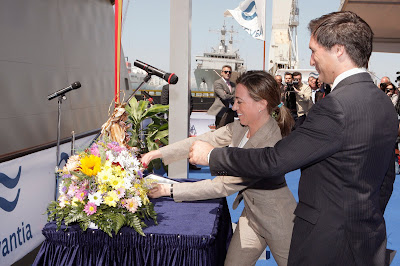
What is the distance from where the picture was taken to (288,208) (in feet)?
7.86

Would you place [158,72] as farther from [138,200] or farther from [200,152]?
[200,152]

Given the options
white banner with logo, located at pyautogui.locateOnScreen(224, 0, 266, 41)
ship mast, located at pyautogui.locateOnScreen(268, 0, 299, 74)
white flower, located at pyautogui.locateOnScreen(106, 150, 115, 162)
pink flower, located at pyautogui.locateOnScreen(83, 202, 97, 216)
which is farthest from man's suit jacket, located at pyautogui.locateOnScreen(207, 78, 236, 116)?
ship mast, located at pyautogui.locateOnScreen(268, 0, 299, 74)

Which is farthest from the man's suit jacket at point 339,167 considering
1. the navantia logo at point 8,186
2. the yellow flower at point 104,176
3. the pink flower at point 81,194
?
the navantia logo at point 8,186

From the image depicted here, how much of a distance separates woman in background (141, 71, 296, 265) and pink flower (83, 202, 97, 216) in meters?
0.59

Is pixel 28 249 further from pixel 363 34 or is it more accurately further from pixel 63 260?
pixel 363 34

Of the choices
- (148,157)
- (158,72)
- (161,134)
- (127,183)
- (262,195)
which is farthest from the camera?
(161,134)

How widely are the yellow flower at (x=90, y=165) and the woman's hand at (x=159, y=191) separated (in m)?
0.55

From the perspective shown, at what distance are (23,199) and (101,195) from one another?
198 cm

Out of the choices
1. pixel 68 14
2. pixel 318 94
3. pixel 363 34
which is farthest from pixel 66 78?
pixel 363 34

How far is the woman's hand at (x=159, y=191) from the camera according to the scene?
255 cm

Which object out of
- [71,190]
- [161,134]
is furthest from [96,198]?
[161,134]

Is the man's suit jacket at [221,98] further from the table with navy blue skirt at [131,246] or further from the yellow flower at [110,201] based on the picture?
the yellow flower at [110,201]

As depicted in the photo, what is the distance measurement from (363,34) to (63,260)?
1.76 m

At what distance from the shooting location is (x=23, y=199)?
3666mm
